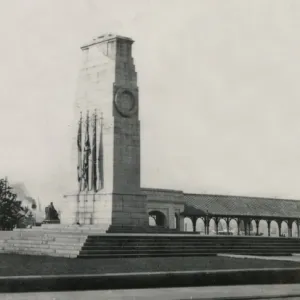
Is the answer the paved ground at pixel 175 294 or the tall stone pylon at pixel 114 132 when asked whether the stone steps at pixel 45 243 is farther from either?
the paved ground at pixel 175 294

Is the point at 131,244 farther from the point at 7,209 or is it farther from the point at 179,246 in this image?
Result: the point at 7,209

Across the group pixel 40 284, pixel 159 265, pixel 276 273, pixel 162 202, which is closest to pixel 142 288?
pixel 40 284

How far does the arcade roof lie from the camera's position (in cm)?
5908

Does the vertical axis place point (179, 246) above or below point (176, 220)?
below

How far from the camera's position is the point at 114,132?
31.1 metres

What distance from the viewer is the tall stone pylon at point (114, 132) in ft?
101

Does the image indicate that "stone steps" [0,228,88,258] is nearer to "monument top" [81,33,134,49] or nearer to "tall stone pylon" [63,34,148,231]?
"tall stone pylon" [63,34,148,231]

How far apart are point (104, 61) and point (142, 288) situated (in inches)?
753

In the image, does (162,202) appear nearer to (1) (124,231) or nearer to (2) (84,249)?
(1) (124,231)

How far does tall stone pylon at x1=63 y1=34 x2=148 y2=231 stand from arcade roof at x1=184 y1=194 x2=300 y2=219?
27.0 m

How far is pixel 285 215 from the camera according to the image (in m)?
63.2

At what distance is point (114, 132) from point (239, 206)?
33053mm

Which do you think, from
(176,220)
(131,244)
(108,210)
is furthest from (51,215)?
(176,220)

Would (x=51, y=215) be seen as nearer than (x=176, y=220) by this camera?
Yes
